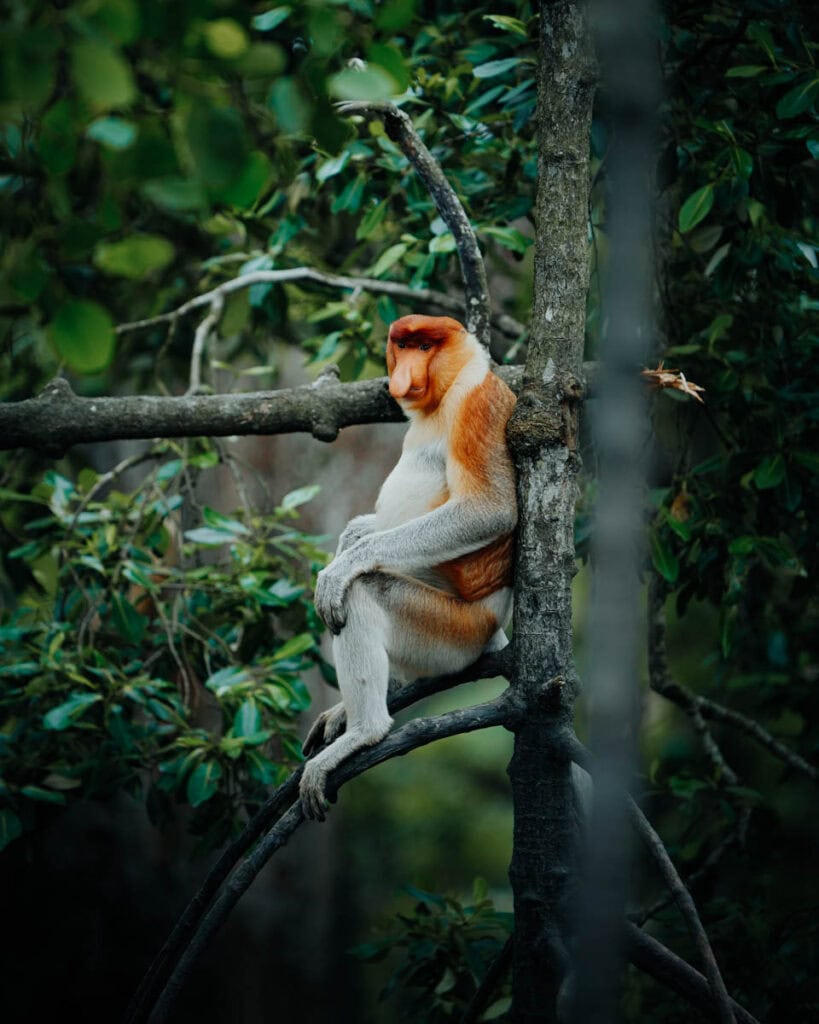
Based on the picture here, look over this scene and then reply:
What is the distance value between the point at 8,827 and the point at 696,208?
2.28 m

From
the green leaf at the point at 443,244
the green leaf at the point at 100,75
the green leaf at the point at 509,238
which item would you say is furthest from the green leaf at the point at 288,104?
the green leaf at the point at 509,238

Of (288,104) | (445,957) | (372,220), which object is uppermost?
(288,104)

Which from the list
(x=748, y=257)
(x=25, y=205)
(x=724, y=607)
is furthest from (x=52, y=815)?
(x=748, y=257)

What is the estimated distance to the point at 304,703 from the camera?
2750mm

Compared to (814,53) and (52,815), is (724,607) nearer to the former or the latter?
(814,53)

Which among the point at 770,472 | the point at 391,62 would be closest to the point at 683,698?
the point at 770,472

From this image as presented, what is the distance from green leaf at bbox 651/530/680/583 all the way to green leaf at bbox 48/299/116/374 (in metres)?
1.88

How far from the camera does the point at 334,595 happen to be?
7.33 feet

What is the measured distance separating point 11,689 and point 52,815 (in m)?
0.38

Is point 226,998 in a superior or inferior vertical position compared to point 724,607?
inferior

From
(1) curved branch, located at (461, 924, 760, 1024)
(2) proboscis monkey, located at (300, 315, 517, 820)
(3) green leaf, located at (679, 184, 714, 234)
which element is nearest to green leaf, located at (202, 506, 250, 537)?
(2) proboscis monkey, located at (300, 315, 517, 820)

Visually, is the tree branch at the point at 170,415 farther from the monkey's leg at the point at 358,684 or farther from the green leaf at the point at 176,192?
the green leaf at the point at 176,192

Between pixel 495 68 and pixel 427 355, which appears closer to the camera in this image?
pixel 427 355

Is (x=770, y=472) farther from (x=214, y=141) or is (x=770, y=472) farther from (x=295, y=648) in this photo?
(x=214, y=141)
